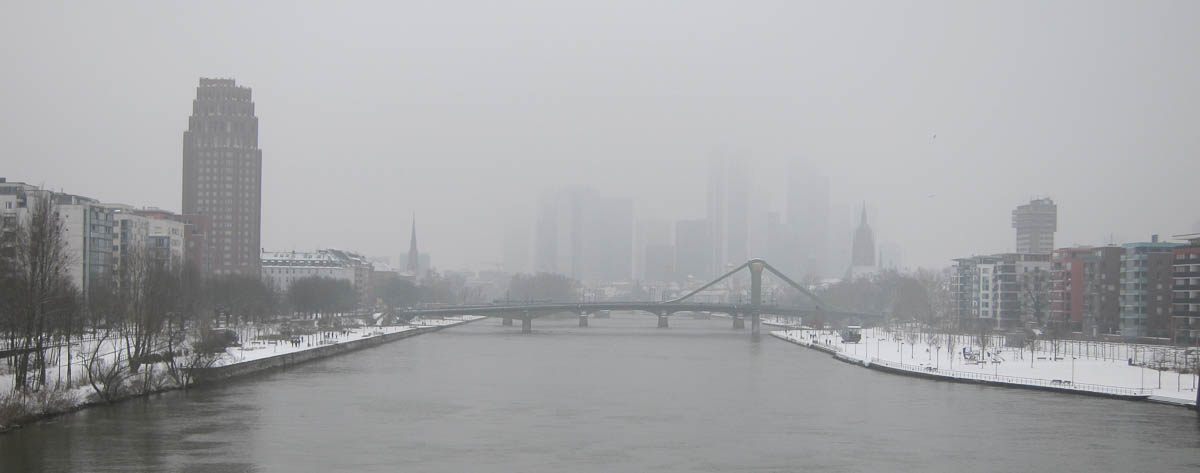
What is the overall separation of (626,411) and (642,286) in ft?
462

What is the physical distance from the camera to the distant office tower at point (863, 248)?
138 meters

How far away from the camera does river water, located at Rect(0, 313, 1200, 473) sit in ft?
54.4

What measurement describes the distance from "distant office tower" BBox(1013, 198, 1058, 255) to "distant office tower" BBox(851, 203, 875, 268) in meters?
17.0

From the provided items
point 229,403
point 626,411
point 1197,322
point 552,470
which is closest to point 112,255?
point 229,403

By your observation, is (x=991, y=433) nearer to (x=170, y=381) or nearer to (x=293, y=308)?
(x=170, y=381)

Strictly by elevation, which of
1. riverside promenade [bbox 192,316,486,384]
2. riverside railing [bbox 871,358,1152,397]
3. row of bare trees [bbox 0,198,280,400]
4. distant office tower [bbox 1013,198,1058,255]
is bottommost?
riverside promenade [bbox 192,316,486,384]

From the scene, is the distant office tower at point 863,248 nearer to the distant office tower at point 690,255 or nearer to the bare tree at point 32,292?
the distant office tower at point 690,255

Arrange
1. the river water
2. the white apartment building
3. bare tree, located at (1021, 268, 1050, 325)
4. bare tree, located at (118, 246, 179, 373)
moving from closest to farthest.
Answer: the river water, bare tree, located at (118, 246, 179, 373), bare tree, located at (1021, 268, 1050, 325), the white apartment building

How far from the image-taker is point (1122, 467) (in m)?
16.4

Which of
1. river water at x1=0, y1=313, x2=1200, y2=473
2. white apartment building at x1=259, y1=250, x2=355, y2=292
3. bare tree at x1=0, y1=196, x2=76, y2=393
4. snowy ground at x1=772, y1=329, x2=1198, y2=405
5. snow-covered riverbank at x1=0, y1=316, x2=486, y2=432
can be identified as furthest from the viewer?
white apartment building at x1=259, y1=250, x2=355, y2=292

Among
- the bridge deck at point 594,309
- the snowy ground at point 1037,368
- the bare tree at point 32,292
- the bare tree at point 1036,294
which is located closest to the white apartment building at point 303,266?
the bridge deck at point 594,309

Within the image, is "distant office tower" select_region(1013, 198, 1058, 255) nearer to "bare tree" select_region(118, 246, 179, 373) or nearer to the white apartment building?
the white apartment building

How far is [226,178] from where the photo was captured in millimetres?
65250

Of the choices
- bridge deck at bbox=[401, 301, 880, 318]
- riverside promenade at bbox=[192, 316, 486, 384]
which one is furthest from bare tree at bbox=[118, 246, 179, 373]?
bridge deck at bbox=[401, 301, 880, 318]
